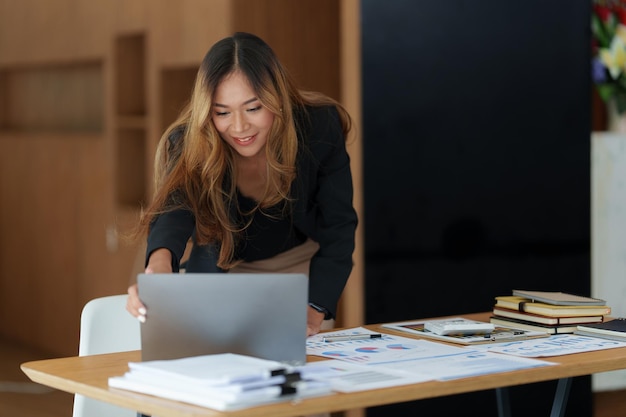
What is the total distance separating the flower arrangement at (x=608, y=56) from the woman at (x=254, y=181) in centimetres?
242

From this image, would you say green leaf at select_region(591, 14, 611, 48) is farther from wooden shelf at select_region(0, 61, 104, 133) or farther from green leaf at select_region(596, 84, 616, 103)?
wooden shelf at select_region(0, 61, 104, 133)

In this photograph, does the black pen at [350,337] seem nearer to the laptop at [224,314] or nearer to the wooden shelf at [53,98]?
the laptop at [224,314]

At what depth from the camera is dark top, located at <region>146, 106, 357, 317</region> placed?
2.82m

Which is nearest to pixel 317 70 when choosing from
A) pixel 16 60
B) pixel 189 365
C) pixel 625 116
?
pixel 625 116

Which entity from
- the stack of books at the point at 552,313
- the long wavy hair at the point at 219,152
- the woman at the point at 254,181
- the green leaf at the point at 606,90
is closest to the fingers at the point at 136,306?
the woman at the point at 254,181

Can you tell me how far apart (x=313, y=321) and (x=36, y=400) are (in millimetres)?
3080

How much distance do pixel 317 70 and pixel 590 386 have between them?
6.02 ft

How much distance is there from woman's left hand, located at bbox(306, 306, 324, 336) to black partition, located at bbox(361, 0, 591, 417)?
1.43m

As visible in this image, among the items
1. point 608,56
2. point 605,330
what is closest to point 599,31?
point 608,56

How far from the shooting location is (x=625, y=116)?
5.18m

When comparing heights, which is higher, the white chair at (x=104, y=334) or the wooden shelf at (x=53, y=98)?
the wooden shelf at (x=53, y=98)

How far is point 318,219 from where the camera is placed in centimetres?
295

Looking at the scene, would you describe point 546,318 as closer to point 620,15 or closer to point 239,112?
point 239,112

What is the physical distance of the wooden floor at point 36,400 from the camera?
4.94 metres
